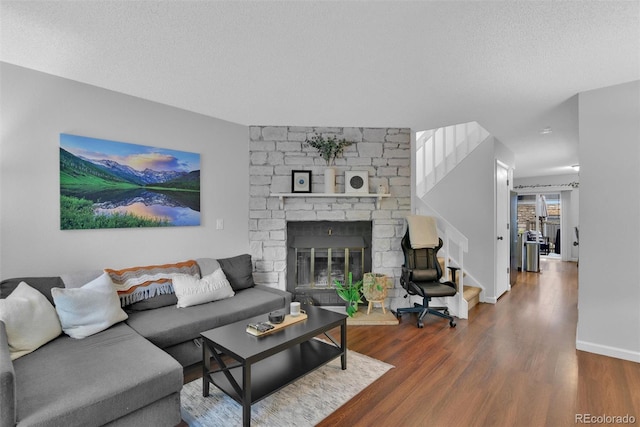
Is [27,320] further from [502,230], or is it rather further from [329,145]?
[502,230]

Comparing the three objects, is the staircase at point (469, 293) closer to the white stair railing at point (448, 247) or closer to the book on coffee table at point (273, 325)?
the white stair railing at point (448, 247)

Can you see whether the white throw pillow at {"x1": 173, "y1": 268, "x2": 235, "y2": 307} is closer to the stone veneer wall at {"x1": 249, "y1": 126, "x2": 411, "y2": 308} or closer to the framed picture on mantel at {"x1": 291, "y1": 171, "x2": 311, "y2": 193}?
the stone veneer wall at {"x1": 249, "y1": 126, "x2": 411, "y2": 308}

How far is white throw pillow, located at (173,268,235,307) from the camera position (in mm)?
2805

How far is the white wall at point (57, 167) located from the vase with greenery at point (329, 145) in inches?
46.3

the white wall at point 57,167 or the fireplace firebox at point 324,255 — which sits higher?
the white wall at point 57,167

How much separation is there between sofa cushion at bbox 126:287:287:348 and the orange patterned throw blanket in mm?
157

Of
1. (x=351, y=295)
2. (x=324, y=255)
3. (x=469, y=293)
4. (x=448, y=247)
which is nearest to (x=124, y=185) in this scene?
(x=324, y=255)

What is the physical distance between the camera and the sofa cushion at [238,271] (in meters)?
3.39

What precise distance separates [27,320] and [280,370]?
5.54 ft

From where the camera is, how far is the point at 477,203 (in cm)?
471

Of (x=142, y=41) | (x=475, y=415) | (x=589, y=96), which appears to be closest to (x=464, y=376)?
(x=475, y=415)

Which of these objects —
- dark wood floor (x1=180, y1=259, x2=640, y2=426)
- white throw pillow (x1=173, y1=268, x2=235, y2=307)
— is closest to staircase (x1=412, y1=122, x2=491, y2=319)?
dark wood floor (x1=180, y1=259, x2=640, y2=426)

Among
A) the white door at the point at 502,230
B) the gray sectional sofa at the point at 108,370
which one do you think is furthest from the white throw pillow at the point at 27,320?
the white door at the point at 502,230

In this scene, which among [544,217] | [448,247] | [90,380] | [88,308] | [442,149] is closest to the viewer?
[90,380]
